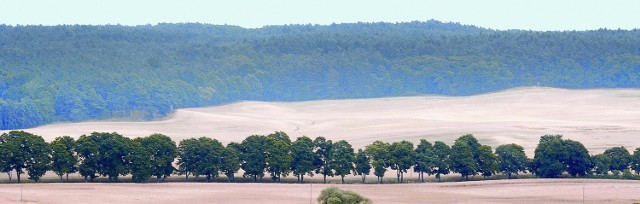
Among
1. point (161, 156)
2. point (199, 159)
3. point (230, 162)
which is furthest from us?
point (199, 159)

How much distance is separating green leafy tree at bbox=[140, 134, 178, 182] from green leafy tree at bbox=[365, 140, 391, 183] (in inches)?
466

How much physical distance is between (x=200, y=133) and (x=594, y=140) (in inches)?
1436

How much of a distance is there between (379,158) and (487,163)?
6511mm

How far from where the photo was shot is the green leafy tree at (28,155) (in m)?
85.5

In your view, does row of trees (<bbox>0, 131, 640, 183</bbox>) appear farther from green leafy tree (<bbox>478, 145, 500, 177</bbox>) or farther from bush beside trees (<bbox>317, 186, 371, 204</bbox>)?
bush beside trees (<bbox>317, 186, 371, 204</bbox>)

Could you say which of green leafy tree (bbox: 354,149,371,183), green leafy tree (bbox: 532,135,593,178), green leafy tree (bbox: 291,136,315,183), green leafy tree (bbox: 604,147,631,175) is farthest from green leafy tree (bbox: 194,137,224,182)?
green leafy tree (bbox: 604,147,631,175)

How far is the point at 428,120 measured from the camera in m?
137

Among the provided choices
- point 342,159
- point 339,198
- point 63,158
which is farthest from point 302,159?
point 339,198

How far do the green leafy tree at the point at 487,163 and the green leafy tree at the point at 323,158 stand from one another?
29.8 ft

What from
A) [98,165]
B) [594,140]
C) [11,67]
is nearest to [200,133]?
[594,140]

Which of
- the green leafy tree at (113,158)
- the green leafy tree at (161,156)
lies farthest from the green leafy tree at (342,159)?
the green leafy tree at (113,158)

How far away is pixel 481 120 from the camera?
13725cm

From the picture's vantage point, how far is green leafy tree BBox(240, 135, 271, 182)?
87.9 metres

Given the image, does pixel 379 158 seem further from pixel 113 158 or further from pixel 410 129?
pixel 410 129
